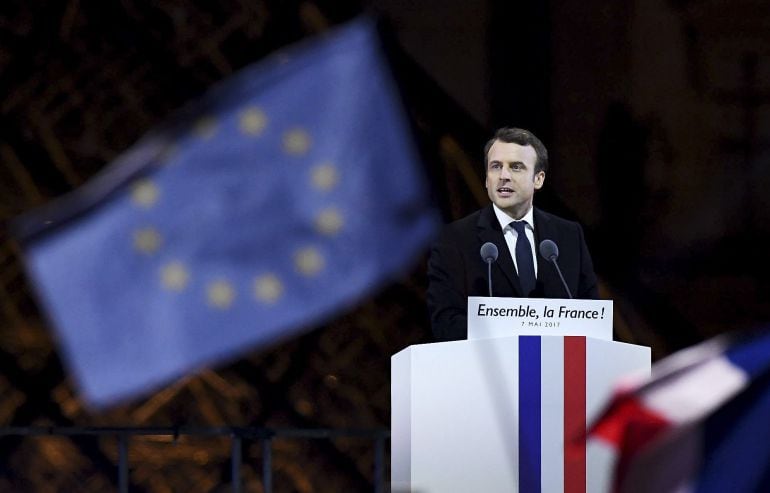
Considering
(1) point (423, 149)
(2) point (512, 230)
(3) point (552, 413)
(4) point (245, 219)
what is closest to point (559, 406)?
(3) point (552, 413)

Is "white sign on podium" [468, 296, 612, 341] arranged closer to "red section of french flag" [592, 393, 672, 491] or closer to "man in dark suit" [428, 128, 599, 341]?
"man in dark suit" [428, 128, 599, 341]

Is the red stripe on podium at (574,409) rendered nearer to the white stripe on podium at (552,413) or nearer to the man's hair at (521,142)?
the white stripe on podium at (552,413)

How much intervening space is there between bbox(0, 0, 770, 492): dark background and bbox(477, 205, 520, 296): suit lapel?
1553mm

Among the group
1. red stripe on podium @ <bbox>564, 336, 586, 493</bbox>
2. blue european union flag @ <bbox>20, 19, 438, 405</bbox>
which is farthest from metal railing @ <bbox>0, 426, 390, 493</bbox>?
red stripe on podium @ <bbox>564, 336, 586, 493</bbox>

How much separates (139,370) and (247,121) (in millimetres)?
1090

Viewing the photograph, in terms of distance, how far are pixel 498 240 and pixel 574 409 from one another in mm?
715

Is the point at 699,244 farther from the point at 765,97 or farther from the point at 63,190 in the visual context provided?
the point at 63,190

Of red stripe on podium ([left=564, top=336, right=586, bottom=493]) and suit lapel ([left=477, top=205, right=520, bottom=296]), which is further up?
suit lapel ([left=477, top=205, right=520, bottom=296])

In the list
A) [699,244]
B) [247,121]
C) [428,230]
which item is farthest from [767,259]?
[247,121]

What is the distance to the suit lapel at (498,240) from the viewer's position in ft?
15.8

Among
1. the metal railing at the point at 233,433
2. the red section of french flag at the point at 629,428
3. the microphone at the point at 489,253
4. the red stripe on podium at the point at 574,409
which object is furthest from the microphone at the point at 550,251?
the red section of french flag at the point at 629,428

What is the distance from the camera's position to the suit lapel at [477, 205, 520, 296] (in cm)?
480

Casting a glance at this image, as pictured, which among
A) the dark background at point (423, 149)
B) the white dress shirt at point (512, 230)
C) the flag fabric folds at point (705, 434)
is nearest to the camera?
the flag fabric folds at point (705, 434)

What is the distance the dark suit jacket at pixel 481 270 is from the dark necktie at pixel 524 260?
0.06 ft
